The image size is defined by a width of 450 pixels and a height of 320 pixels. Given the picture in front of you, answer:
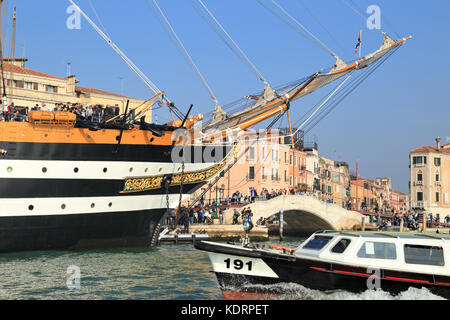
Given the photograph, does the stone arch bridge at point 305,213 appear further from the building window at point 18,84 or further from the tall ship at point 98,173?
the building window at point 18,84

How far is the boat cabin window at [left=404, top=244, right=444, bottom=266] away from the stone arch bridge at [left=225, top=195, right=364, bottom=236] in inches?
1301

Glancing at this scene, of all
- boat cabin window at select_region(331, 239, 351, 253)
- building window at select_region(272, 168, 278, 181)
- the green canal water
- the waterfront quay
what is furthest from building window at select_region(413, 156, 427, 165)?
boat cabin window at select_region(331, 239, 351, 253)

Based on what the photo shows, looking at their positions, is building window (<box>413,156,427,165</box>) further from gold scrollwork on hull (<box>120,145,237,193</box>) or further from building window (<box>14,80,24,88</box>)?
gold scrollwork on hull (<box>120,145,237,193</box>)

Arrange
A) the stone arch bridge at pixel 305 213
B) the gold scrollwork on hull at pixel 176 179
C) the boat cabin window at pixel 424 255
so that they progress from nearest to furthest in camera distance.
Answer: the boat cabin window at pixel 424 255 → the gold scrollwork on hull at pixel 176 179 → the stone arch bridge at pixel 305 213

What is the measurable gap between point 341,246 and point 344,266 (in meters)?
0.80

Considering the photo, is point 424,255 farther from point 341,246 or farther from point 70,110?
point 70,110

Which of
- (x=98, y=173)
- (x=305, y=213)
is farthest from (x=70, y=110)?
(x=305, y=213)

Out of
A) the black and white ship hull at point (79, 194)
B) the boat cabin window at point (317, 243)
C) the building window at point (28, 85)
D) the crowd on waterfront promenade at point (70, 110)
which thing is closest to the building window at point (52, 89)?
the building window at point (28, 85)

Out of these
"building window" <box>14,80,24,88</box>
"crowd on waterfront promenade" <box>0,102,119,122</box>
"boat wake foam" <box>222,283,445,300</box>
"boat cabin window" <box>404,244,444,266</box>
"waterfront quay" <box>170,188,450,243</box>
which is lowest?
"boat wake foam" <box>222,283,445,300</box>

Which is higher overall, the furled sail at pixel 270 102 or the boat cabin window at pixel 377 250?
the furled sail at pixel 270 102

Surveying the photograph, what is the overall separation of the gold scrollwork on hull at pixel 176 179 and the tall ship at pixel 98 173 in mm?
53

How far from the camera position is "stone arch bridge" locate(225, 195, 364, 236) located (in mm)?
51375

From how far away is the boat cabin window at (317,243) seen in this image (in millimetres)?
16062
